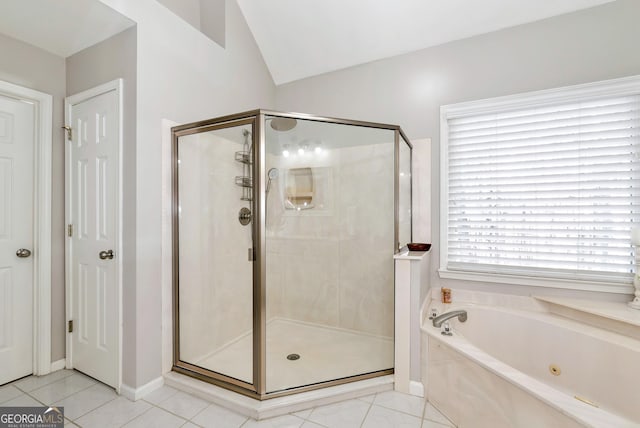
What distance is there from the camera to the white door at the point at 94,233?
1962mm

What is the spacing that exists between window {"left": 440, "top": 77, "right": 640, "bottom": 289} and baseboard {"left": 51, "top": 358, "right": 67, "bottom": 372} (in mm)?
3042

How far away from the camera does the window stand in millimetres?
2004

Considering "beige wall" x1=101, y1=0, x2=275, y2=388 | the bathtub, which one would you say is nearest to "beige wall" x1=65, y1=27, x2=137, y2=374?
"beige wall" x1=101, y1=0, x2=275, y2=388

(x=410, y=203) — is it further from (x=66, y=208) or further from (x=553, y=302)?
(x=66, y=208)

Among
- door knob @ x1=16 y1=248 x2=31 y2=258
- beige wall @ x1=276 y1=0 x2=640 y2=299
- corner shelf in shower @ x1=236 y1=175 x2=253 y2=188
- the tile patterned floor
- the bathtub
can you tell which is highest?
beige wall @ x1=276 y1=0 x2=640 y2=299

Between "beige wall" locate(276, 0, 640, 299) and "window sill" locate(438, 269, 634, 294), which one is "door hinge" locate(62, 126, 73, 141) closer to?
"beige wall" locate(276, 0, 640, 299)

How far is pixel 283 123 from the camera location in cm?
192

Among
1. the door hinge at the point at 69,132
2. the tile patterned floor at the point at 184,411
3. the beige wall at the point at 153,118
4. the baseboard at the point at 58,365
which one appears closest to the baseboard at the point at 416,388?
the tile patterned floor at the point at 184,411

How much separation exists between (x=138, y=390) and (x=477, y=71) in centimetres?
335

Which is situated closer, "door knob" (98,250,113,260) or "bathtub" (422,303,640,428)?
"bathtub" (422,303,640,428)

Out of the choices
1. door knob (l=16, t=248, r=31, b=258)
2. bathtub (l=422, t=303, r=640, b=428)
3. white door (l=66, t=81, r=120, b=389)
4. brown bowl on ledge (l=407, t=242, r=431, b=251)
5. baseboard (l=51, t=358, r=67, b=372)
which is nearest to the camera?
bathtub (l=422, t=303, r=640, b=428)

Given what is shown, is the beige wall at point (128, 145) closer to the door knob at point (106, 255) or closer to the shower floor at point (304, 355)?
the door knob at point (106, 255)

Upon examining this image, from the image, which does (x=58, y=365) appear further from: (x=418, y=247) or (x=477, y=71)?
(x=477, y=71)

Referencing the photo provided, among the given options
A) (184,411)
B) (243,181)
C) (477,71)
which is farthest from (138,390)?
(477,71)
